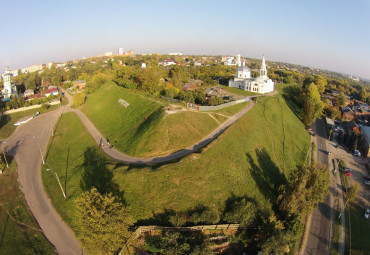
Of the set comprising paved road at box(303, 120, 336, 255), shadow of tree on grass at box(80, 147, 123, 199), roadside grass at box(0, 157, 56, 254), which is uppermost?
shadow of tree on grass at box(80, 147, 123, 199)

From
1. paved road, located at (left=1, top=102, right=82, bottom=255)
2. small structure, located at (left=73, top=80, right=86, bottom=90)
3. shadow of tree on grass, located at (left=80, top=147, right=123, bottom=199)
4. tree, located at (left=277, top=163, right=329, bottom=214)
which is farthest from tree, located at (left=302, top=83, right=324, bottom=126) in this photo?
small structure, located at (left=73, top=80, right=86, bottom=90)

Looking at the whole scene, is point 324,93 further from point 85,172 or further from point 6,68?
point 6,68

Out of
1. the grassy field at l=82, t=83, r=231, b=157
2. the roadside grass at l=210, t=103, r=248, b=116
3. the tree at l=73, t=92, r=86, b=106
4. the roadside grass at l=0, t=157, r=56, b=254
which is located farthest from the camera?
the tree at l=73, t=92, r=86, b=106

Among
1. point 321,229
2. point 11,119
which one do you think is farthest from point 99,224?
point 11,119

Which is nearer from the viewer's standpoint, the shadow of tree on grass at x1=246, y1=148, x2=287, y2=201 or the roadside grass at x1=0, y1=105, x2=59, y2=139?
the shadow of tree on grass at x1=246, y1=148, x2=287, y2=201

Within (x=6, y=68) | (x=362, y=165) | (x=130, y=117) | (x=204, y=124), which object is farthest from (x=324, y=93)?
(x=6, y=68)

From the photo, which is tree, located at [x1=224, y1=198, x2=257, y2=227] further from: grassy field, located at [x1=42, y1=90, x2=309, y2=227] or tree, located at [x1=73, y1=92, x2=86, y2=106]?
tree, located at [x1=73, y1=92, x2=86, y2=106]
